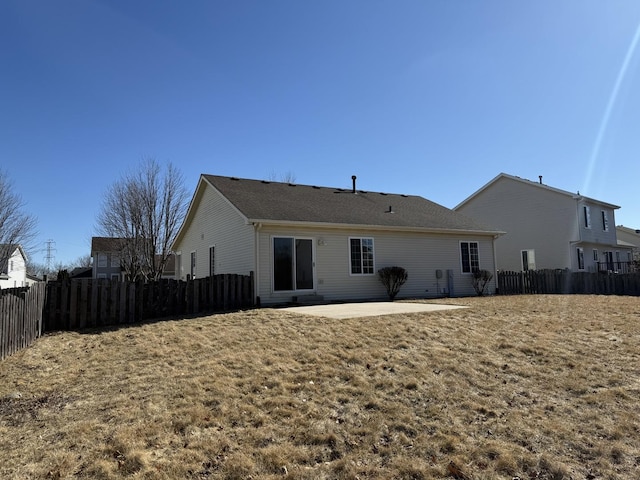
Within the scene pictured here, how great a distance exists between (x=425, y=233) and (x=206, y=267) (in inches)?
377

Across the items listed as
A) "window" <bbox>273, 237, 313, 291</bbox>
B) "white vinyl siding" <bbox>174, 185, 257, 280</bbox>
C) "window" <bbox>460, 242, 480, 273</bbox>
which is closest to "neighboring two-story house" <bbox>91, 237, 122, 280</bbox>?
"white vinyl siding" <bbox>174, 185, 257, 280</bbox>

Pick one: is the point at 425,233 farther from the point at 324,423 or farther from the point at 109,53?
the point at 324,423

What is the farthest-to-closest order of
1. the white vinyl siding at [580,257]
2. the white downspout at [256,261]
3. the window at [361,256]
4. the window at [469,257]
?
1. the white vinyl siding at [580,257]
2. the window at [469,257]
3. the window at [361,256]
4. the white downspout at [256,261]

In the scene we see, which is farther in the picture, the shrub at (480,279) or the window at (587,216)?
the window at (587,216)

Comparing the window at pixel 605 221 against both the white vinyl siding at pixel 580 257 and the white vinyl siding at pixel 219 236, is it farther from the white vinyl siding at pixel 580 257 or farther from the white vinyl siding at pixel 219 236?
the white vinyl siding at pixel 219 236

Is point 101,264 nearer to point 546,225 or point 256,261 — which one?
point 256,261

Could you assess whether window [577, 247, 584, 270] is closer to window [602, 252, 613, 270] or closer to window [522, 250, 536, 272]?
window [522, 250, 536, 272]

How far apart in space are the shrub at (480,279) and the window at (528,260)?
11.1 meters

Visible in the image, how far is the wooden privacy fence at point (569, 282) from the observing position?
20.6 meters

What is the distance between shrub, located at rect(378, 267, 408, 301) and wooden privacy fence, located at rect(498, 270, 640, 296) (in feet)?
23.4

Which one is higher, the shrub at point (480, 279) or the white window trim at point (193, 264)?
the white window trim at point (193, 264)

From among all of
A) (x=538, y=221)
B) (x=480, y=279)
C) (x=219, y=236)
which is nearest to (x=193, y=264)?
(x=219, y=236)

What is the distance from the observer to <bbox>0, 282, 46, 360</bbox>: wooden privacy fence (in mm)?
6488

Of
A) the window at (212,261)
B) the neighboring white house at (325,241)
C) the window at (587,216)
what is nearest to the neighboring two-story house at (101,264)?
the neighboring white house at (325,241)
